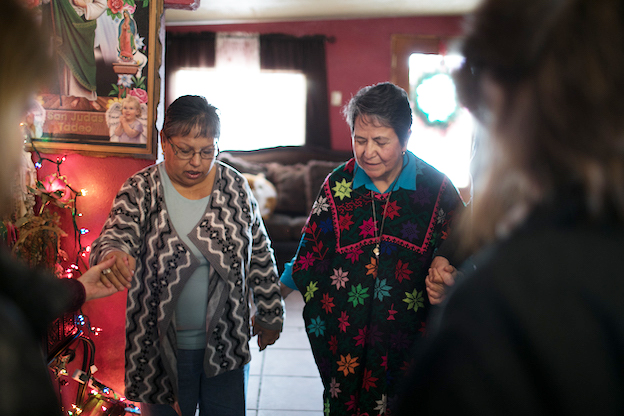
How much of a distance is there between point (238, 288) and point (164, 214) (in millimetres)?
334

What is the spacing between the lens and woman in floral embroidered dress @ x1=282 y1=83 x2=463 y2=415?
1528 millimetres

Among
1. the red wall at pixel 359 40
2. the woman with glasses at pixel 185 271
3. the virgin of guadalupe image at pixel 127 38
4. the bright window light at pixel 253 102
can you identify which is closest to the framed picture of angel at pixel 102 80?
the virgin of guadalupe image at pixel 127 38

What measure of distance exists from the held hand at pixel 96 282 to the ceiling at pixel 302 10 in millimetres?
4699

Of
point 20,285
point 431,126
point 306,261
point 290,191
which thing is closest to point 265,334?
point 306,261

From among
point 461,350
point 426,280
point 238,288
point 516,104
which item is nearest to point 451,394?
point 461,350

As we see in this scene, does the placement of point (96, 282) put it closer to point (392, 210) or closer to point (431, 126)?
point (392, 210)

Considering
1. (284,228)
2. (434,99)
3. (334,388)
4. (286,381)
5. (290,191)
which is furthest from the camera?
(434,99)

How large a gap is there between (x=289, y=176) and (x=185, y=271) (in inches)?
168

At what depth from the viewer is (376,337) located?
152 cm

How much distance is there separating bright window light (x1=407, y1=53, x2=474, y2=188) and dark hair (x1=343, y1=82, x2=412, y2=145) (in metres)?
5.06

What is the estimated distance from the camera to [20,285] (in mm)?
529

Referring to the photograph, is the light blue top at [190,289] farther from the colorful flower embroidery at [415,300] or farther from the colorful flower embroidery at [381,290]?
the colorful flower embroidery at [415,300]

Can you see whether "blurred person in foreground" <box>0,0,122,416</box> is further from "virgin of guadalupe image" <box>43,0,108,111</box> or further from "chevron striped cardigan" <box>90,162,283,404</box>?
"virgin of guadalupe image" <box>43,0,108,111</box>

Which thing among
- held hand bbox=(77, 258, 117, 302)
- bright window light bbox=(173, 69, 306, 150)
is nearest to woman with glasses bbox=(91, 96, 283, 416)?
held hand bbox=(77, 258, 117, 302)
